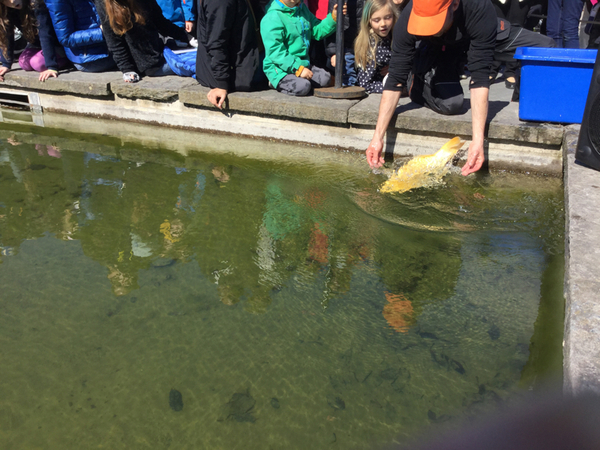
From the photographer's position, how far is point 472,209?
3215mm

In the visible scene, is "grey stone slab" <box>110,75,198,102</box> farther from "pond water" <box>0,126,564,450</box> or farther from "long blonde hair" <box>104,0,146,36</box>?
"pond water" <box>0,126,564,450</box>

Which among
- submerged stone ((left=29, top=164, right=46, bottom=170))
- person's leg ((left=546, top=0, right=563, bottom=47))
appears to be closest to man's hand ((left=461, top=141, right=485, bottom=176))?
person's leg ((left=546, top=0, right=563, bottom=47))

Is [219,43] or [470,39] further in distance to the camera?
[219,43]

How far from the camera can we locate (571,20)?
16.8 ft

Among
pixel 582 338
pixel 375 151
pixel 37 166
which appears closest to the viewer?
pixel 582 338

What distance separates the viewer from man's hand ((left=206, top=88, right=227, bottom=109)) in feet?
14.4

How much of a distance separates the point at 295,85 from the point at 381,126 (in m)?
1.14

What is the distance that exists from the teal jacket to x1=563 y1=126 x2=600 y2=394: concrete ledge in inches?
101

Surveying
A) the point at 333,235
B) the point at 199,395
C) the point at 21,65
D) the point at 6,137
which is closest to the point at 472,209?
the point at 333,235

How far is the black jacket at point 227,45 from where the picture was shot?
Result: 4188 mm

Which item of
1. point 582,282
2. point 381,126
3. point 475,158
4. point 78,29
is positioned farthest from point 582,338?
point 78,29

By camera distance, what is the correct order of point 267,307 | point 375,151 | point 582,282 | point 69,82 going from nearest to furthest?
point 582,282 → point 267,307 → point 375,151 → point 69,82

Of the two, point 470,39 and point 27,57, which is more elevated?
point 470,39

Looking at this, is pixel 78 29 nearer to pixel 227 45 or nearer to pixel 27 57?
pixel 27 57
